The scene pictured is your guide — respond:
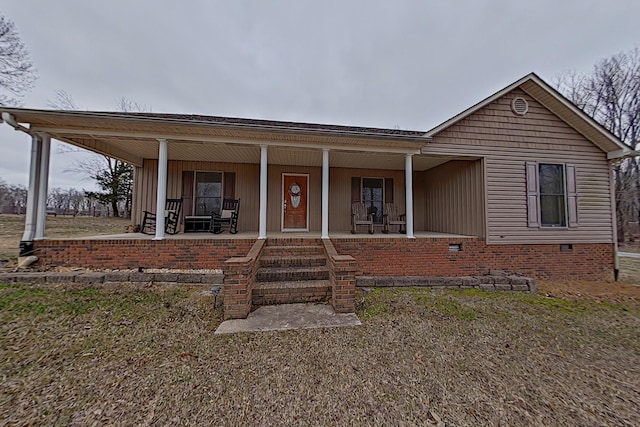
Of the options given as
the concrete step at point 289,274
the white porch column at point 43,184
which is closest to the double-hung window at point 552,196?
the concrete step at point 289,274

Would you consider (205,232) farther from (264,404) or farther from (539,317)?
(539,317)

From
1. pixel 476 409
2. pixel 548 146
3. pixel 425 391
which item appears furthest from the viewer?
pixel 548 146

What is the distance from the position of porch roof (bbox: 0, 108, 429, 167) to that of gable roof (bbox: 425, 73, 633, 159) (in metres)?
1.58

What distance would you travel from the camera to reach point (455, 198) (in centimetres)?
727

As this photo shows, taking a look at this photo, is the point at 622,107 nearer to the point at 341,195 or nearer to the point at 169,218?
the point at 341,195

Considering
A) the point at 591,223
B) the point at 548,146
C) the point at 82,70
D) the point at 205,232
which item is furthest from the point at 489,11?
the point at 82,70

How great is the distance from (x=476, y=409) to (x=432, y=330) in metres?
1.32

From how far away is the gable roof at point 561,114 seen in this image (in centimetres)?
615

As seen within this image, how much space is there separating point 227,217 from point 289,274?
362cm

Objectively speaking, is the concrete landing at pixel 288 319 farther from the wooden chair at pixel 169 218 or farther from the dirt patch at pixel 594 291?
the dirt patch at pixel 594 291

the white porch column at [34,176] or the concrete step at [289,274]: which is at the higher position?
the white porch column at [34,176]

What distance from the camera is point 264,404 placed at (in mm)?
1867

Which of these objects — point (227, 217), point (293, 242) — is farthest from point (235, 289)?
point (227, 217)

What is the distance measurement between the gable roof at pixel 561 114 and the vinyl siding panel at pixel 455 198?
4.54ft
